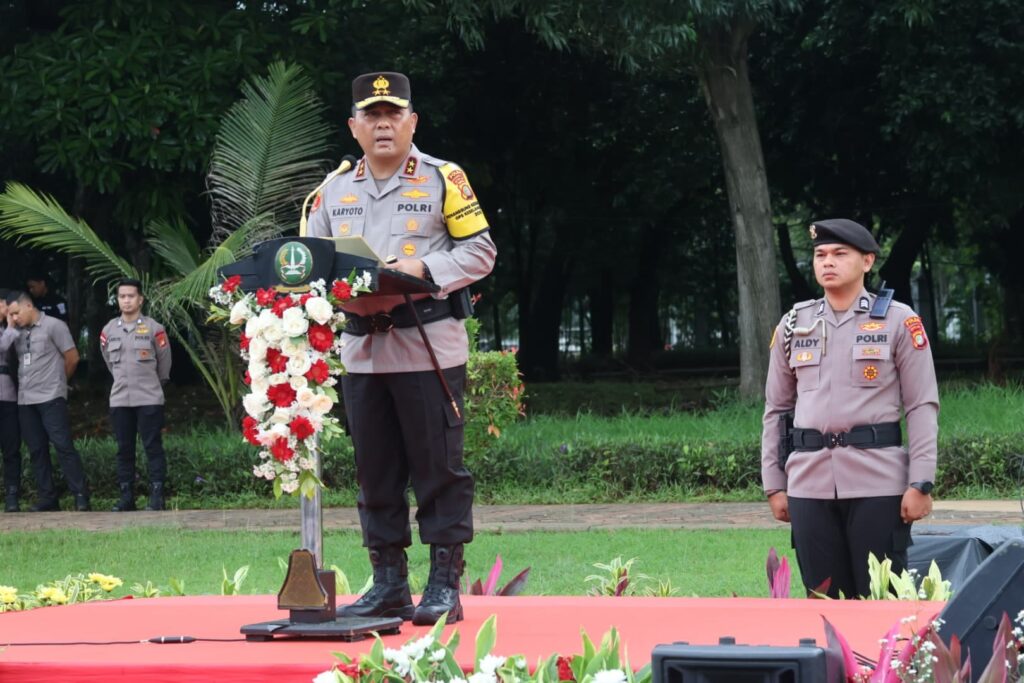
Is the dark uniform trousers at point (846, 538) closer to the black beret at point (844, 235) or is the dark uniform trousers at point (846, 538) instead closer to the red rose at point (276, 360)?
the black beret at point (844, 235)

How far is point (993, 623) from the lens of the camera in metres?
4.12

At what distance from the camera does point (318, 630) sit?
4.75m

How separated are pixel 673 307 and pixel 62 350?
41.7m

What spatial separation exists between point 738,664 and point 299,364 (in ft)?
6.04

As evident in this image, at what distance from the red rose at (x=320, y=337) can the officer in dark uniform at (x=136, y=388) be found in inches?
361

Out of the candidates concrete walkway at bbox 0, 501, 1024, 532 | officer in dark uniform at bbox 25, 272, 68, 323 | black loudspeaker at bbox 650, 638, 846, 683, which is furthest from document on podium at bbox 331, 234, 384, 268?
officer in dark uniform at bbox 25, 272, 68, 323

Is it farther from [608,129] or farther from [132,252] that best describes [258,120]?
[608,129]

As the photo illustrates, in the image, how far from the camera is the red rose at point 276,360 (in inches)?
187

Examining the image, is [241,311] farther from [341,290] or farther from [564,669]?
[564,669]

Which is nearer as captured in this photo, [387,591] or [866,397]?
[387,591]

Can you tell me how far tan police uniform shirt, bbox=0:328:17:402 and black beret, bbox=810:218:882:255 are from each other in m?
Result: 10.0

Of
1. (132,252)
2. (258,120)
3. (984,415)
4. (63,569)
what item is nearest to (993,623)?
(63,569)

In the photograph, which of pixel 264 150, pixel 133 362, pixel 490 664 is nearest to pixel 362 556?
pixel 133 362

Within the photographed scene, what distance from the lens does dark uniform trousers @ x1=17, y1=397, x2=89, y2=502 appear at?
13773 millimetres
